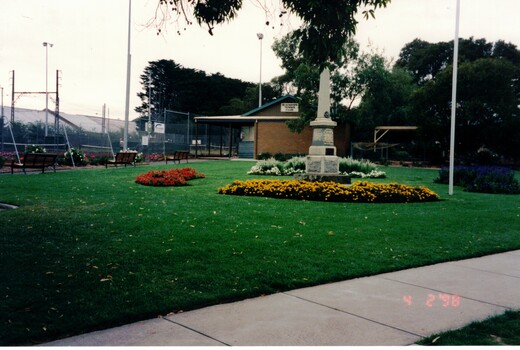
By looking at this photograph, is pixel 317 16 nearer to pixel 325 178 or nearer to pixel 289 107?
pixel 325 178

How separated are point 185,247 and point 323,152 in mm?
10718

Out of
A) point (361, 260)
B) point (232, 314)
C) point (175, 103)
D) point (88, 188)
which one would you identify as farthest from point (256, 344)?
point (175, 103)

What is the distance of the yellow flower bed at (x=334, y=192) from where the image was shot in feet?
42.9

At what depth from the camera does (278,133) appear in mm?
38562

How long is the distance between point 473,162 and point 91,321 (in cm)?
3356

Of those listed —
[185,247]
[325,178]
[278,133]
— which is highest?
[278,133]

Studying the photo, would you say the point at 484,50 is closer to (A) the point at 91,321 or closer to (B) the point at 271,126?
(B) the point at 271,126

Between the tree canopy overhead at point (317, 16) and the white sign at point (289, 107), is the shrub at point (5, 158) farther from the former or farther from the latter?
the white sign at point (289, 107)

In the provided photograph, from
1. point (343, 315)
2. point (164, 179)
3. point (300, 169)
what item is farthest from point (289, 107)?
point (343, 315)

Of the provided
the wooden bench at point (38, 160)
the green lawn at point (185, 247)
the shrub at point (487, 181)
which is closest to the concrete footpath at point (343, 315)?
the green lawn at point (185, 247)

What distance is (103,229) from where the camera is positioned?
7781 mm

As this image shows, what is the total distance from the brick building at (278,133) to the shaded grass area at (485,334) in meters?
33.2

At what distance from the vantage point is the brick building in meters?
37.6

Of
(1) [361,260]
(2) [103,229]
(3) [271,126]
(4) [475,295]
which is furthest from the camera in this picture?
(3) [271,126]
